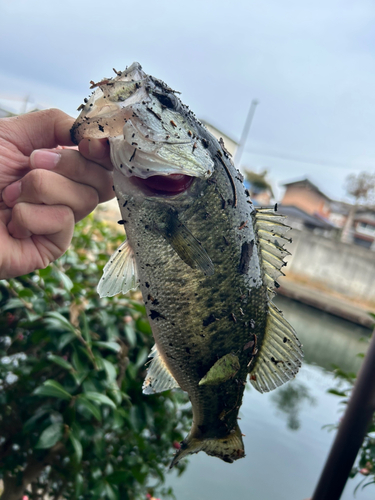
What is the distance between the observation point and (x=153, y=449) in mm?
2473

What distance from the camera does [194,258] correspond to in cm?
105

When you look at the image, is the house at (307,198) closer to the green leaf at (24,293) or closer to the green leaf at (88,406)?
the green leaf at (24,293)

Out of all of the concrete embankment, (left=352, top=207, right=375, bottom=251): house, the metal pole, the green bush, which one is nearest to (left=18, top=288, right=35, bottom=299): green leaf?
the green bush

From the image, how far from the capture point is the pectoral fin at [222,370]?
1.08m

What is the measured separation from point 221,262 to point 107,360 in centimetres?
113

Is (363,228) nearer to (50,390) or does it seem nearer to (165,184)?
(50,390)

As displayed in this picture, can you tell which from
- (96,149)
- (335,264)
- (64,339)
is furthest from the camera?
(335,264)

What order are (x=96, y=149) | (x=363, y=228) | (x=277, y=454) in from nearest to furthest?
(x=96, y=149) → (x=277, y=454) → (x=363, y=228)

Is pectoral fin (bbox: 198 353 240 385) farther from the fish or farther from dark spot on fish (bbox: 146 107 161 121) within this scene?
dark spot on fish (bbox: 146 107 161 121)

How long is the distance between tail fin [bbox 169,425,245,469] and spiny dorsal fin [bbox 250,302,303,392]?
152 mm

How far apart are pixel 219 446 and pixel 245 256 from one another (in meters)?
0.53

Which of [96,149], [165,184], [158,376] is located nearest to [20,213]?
[96,149]

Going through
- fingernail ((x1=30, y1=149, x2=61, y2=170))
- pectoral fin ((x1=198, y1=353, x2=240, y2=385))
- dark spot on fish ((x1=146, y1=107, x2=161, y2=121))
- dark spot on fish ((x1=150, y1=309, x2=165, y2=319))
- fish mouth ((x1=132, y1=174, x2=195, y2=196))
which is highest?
dark spot on fish ((x1=146, y1=107, x2=161, y2=121))

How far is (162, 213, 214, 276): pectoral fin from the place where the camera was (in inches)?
41.4
